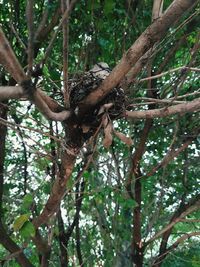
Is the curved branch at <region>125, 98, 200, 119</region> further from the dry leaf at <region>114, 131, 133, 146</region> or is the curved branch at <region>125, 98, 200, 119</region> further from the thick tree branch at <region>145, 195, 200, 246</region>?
the thick tree branch at <region>145, 195, 200, 246</region>

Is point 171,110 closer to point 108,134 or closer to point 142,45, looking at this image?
point 108,134

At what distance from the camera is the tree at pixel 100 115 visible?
1.78 metres

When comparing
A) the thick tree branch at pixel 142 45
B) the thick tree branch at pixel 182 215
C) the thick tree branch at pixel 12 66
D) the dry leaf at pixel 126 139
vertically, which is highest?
the thick tree branch at pixel 182 215

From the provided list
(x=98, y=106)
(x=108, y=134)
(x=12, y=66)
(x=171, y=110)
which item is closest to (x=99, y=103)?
(x=98, y=106)

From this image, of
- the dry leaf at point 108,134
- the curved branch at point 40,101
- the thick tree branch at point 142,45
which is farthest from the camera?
the dry leaf at point 108,134

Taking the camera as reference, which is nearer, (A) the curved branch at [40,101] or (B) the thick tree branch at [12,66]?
(B) the thick tree branch at [12,66]

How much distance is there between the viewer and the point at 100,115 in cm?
205

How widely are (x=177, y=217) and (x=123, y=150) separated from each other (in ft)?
2.76

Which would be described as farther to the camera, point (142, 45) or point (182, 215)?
point (182, 215)

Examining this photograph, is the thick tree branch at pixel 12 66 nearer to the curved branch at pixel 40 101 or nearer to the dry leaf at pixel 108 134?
the curved branch at pixel 40 101

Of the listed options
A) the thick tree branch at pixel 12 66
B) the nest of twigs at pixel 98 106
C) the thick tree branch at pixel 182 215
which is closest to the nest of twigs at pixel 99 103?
the nest of twigs at pixel 98 106

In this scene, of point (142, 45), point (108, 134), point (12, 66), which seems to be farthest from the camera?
point (108, 134)

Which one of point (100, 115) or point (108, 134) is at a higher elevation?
point (100, 115)

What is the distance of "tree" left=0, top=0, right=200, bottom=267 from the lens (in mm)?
1782
